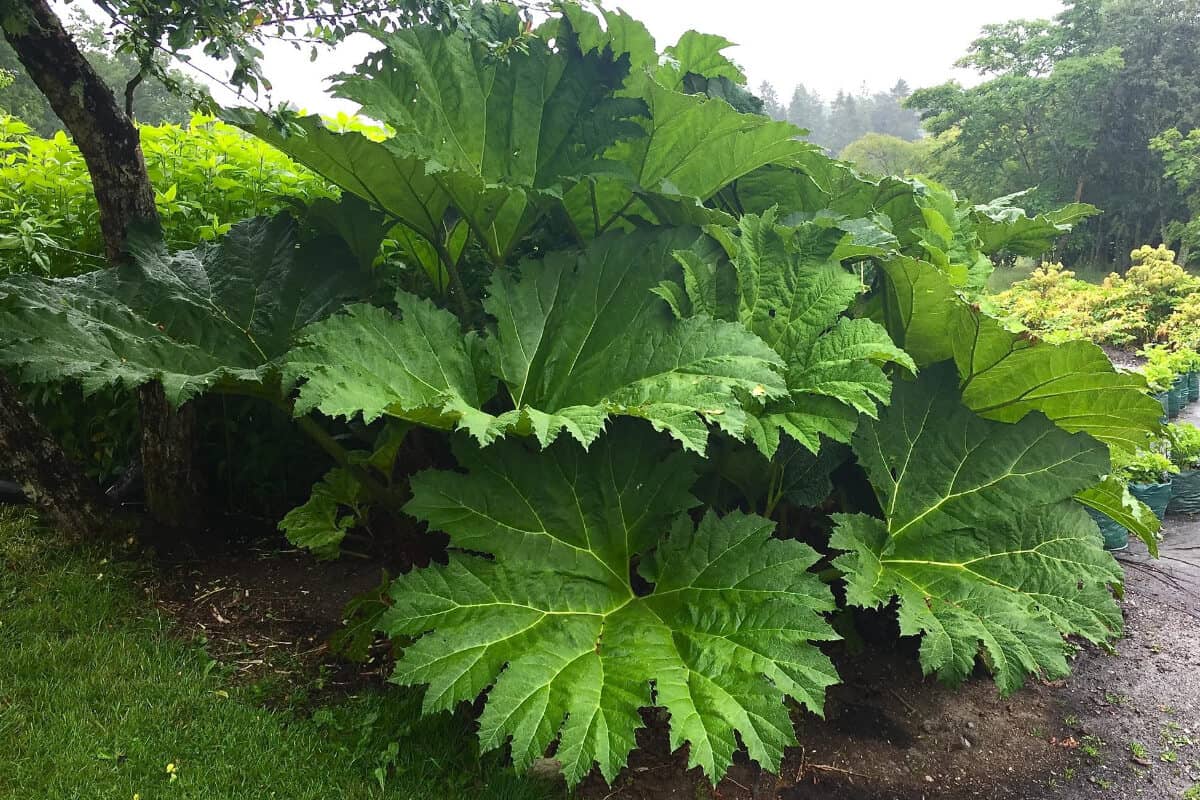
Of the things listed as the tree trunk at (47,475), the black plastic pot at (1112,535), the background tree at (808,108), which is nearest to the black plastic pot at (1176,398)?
the black plastic pot at (1112,535)

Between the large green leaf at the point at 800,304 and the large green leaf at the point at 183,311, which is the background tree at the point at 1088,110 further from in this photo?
the large green leaf at the point at 183,311

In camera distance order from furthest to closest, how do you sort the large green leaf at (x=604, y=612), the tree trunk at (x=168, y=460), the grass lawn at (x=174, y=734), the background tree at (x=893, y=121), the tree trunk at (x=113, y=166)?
the background tree at (x=893, y=121)
the tree trunk at (x=168, y=460)
the tree trunk at (x=113, y=166)
the grass lawn at (x=174, y=734)
the large green leaf at (x=604, y=612)

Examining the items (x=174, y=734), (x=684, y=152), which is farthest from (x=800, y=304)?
(x=174, y=734)

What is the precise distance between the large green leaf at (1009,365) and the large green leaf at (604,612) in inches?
27.0

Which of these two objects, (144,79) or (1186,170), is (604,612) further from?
(1186,170)

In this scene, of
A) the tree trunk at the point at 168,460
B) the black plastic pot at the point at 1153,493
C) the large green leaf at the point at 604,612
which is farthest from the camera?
the black plastic pot at the point at 1153,493

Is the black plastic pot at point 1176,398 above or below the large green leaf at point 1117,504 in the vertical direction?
below

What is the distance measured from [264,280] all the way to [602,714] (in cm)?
141

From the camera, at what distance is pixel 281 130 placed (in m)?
1.44

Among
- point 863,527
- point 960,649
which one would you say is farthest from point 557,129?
point 960,649

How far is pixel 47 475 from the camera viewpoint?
201cm

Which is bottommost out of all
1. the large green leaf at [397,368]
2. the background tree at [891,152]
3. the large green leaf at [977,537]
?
the large green leaf at [977,537]

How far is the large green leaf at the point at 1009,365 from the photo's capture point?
65.7 inches

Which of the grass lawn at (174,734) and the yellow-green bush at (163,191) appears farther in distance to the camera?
the yellow-green bush at (163,191)
